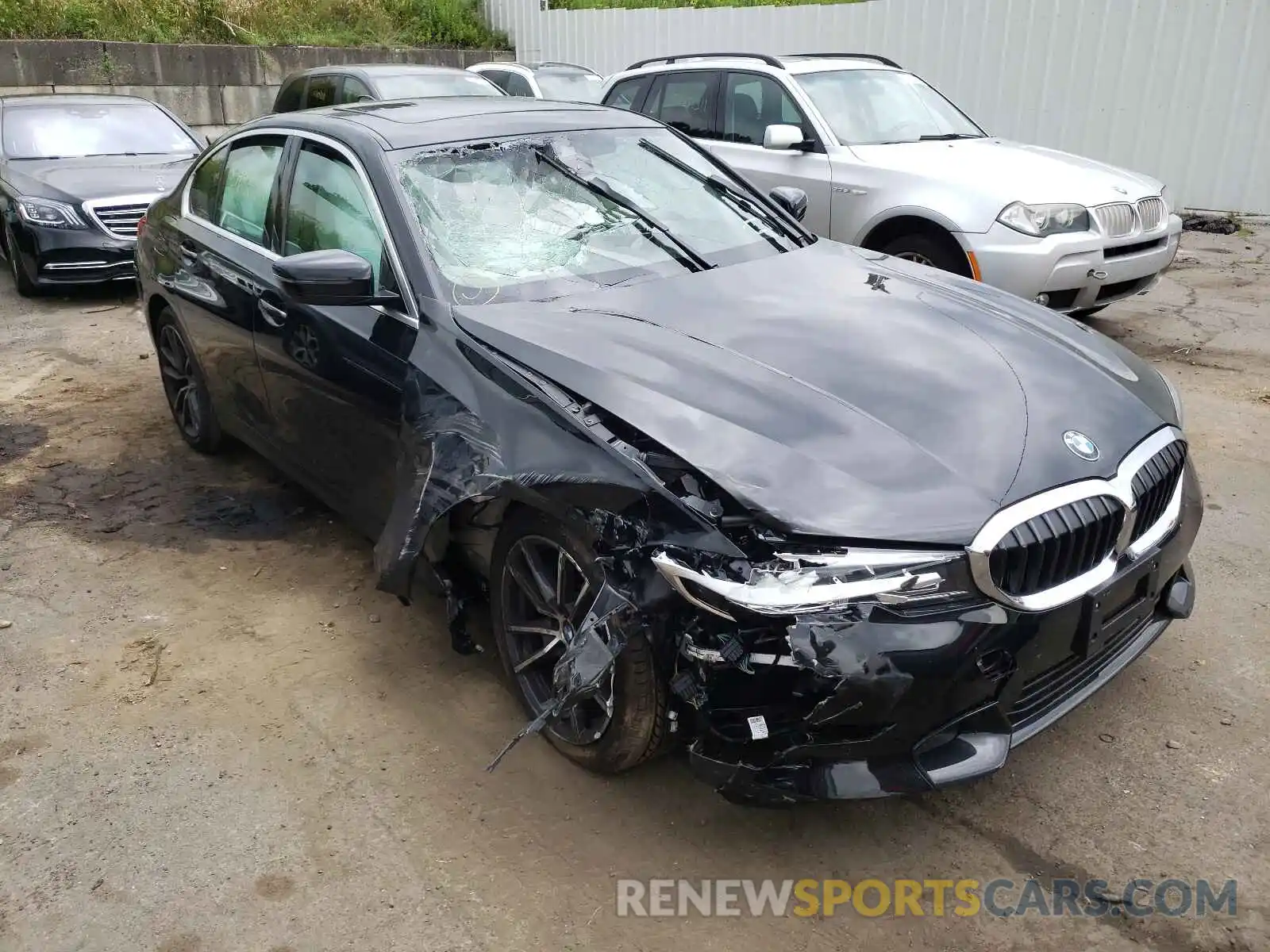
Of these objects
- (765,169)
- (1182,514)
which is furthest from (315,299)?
(765,169)

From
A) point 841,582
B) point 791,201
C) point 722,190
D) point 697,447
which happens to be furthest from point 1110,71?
point 841,582

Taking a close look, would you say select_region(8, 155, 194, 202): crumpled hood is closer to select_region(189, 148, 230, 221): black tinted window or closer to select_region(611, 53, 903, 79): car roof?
select_region(189, 148, 230, 221): black tinted window

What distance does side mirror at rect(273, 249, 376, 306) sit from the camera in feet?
10.1

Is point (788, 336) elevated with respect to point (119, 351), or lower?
elevated

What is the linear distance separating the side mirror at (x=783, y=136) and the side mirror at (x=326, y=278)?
4.36 m

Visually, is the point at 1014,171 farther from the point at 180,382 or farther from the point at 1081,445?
the point at 180,382

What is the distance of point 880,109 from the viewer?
23.7 feet

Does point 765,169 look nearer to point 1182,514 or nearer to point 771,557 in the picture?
point 1182,514

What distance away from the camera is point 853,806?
8.99 feet

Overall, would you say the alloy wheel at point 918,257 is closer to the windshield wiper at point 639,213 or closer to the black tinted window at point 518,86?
the windshield wiper at point 639,213

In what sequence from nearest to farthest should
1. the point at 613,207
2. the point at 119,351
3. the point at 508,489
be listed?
the point at 508,489 < the point at 613,207 < the point at 119,351

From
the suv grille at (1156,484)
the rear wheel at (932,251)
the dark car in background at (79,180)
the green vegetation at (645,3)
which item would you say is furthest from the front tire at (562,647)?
the green vegetation at (645,3)

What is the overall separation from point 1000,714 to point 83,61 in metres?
15.2

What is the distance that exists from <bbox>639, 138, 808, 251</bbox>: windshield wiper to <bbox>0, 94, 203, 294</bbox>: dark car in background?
5.74m
